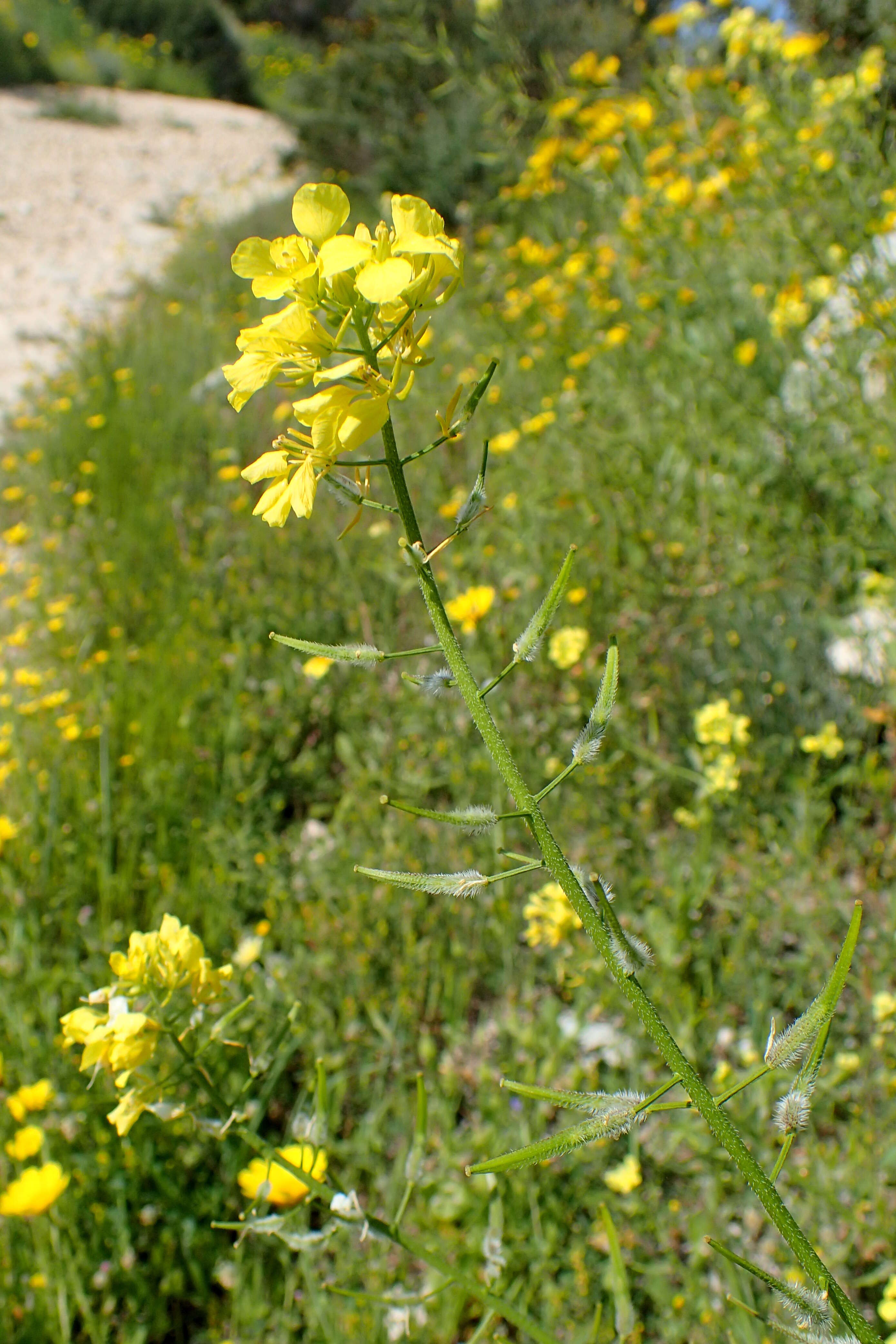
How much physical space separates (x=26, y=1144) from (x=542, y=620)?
5.31ft

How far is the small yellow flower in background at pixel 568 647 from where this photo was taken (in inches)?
94.0

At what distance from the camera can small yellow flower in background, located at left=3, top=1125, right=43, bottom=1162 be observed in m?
1.71

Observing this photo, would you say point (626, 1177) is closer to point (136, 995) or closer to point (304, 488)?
point (136, 995)

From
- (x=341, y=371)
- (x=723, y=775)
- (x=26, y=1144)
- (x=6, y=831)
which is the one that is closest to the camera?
(x=341, y=371)

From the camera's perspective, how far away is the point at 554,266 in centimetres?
504

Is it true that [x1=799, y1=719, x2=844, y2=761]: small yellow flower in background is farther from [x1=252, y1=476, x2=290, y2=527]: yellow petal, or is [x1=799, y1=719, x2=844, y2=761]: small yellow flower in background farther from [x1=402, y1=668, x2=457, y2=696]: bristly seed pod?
[x1=252, y1=476, x2=290, y2=527]: yellow petal

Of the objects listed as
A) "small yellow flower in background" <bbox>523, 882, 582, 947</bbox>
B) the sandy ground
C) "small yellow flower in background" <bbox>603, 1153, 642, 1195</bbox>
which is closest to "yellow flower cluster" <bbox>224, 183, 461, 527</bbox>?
"small yellow flower in background" <bbox>523, 882, 582, 947</bbox>

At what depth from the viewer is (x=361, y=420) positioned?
71cm

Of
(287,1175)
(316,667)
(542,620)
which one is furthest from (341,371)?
(316,667)

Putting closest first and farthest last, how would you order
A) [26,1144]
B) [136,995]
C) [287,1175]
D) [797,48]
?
[136,995]
[287,1175]
[26,1144]
[797,48]

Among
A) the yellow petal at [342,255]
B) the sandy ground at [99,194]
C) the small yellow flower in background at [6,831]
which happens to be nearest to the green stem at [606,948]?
the yellow petal at [342,255]

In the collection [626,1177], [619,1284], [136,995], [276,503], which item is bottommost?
[626,1177]

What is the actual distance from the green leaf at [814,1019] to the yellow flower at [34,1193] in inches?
56.9

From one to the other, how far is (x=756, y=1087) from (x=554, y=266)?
14.9ft
